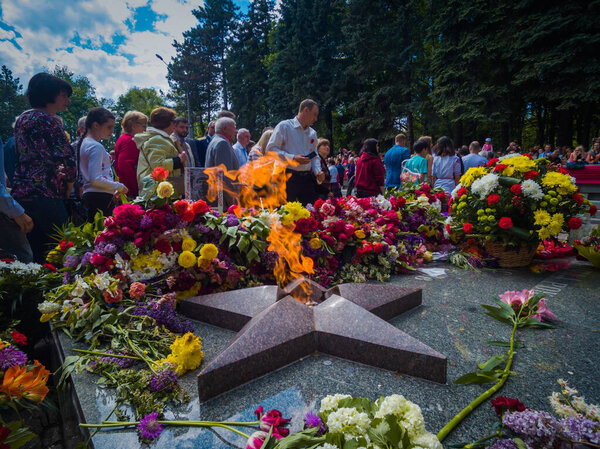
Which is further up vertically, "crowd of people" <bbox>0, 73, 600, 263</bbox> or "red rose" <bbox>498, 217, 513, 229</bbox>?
"crowd of people" <bbox>0, 73, 600, 263</bbox>

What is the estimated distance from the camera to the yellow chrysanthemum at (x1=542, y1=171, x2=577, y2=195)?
11.1 feet

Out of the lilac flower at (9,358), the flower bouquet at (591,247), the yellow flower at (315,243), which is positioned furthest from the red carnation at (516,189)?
the lilac flower at (9,358)

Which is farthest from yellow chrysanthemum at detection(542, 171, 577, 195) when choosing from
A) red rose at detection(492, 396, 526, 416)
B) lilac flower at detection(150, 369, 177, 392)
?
lilac flower at detection(150, 369, 177, 392)

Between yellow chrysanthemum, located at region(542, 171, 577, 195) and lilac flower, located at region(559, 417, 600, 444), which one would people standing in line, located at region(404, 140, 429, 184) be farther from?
lilac flower, located at region(559, 417, 600, 444)

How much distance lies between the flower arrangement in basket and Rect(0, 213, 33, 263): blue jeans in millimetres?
4358

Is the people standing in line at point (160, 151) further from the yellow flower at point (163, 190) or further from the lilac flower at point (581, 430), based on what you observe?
the lilac flower at point (581, 430)

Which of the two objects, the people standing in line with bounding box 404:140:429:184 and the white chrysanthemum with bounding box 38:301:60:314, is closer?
the white chrysanthemum with bounding box 38:301:60:314

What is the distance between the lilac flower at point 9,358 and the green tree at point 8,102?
40.0 meters

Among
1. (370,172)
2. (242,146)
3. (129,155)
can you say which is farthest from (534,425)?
(242,146)

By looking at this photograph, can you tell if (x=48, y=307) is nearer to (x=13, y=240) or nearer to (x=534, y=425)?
(x=13, y=240)

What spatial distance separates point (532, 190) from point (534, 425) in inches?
115

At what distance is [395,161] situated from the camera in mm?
6527

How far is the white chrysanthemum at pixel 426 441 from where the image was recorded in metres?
1.01

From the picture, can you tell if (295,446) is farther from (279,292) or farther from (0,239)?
(0,239)
